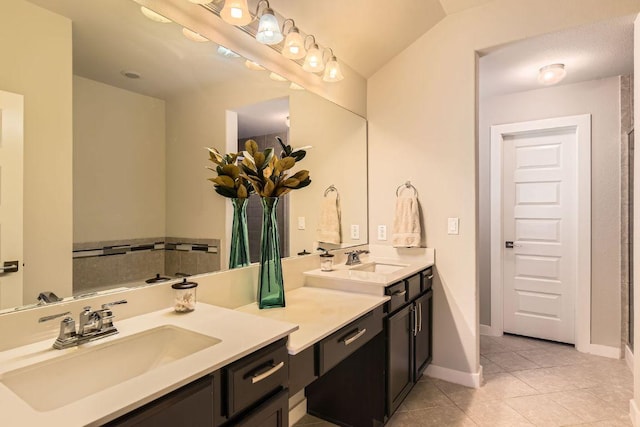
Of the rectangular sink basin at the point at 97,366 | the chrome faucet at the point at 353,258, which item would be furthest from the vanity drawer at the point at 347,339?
the chrome faucet at the point at 353,258

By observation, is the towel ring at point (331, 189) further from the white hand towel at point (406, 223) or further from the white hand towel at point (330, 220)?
the white hand towel at point (406, 223)

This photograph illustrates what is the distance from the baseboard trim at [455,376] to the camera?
2.51m

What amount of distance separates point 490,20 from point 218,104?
1987 mm

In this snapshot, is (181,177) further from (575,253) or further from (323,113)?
(575,253)

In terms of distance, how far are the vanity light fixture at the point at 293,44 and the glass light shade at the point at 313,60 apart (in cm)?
14

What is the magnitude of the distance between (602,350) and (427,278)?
6.23 feet

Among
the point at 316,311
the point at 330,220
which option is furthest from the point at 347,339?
the point at 330,220

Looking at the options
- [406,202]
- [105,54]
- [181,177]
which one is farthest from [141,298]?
[406,202]

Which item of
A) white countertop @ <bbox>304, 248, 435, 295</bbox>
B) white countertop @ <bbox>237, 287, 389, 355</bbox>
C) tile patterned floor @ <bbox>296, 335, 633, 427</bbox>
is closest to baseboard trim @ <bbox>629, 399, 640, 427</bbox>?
tile patterned floor @ <bbox>296, 335, 633, 427</bbox>

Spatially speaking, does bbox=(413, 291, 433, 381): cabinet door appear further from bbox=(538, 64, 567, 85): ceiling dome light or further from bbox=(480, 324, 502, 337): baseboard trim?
bbox=(538, 64, 567, 85): ceiling dome light

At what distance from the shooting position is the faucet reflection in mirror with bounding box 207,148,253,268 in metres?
1.67

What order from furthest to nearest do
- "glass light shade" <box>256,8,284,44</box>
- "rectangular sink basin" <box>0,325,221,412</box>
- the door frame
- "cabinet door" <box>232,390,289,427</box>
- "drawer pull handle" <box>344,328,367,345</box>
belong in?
the door frame < "glass light shade" <box>256,8,284,44</box> < "drawer pull handle" <box>344,328,367,345</box> < "cabinet door" <box>232,390,289,427</box> < "rectangular sink basin" <box>0,325,221,412</box>

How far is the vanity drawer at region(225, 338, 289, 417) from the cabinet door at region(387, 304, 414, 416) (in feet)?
2.99

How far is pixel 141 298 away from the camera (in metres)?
1.35
